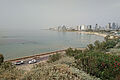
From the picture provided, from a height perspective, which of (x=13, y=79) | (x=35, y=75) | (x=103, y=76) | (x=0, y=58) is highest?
(x=35, y=75)

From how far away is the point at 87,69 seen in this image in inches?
121

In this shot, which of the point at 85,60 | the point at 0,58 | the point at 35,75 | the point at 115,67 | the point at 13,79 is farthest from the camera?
the point at 0,58

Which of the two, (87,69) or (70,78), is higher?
(70,78)

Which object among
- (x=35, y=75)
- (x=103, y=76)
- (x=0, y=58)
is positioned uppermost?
(x=35, y=75)

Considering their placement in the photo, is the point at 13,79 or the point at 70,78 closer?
the point at 70,78

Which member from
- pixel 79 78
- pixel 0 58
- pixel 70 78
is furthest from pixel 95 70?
pixel 0 58

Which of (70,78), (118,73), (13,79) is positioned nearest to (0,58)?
(13,79)

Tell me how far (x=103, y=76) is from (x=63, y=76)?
4.65 feet

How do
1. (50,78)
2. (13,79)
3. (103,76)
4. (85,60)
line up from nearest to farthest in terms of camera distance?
(50,78)
(13,79)
(103,76)
(85,60)

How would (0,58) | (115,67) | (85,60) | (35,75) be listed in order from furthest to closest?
(0,58), (85,60), (115,67), (35,75)

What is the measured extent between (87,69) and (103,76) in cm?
51

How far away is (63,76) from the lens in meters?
2.07

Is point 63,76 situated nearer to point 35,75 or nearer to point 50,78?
point 50,78

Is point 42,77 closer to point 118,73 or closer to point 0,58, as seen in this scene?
point 118,73
